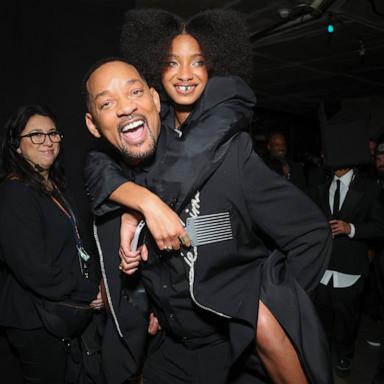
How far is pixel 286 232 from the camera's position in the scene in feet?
4.10

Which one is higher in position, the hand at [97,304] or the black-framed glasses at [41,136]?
the black-framed glasses at [41,136]

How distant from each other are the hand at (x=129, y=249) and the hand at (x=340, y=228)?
7.87 feet

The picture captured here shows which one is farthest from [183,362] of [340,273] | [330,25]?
[330,25]

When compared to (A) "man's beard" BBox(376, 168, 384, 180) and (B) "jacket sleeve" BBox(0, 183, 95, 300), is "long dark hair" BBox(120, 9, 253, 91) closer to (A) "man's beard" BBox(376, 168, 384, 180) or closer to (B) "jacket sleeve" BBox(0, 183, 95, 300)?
(B) "jacket sleeve" BBox(0, 183, 95, 300)

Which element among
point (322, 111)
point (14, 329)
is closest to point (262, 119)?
point (322, 111)

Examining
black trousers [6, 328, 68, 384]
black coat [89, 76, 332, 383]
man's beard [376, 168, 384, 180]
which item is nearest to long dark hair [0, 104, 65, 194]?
black trousers [6, 328, 68, 384]

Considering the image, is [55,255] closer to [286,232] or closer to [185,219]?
[185,219]

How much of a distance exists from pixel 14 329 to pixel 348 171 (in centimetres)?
297

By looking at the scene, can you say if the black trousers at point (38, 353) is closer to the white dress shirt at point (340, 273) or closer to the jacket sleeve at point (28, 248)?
the jacket sleeve at point (28, 248)

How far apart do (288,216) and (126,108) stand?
654mm

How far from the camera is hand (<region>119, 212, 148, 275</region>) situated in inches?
53.1

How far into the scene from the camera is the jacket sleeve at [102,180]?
1353mm

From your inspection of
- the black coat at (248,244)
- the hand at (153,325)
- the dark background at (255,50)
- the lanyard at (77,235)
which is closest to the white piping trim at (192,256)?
the black coat at (248,244)

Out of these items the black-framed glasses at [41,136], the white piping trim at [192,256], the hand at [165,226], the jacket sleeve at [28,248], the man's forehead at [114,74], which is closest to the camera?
the hand at [165,226]
